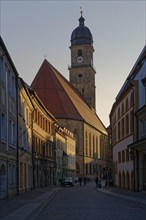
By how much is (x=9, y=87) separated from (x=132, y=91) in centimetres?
1578

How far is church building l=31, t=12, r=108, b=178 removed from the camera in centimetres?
11238

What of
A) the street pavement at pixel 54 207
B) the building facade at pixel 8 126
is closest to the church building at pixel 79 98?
the building facade at pixel 8 126

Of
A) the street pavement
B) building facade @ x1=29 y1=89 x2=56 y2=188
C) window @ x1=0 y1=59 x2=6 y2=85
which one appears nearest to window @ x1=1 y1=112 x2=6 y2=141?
window @ x1=0 y1=59 x2=6 y2=85

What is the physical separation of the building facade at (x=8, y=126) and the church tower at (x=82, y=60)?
101 meters

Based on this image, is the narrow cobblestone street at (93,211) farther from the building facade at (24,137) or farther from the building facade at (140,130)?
the building facade at (140,130)

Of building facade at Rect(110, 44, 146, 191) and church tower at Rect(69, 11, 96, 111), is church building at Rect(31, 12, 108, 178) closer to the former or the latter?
church tower at Rect(69, 11, 96, 111)

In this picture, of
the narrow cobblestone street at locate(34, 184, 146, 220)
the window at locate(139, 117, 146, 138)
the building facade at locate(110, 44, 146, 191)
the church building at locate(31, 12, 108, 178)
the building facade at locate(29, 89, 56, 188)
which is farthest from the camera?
the church building at locate(31, 12, 108, 178)

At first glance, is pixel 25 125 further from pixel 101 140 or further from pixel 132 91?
pixel 101 140

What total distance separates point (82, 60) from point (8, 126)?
351 feet

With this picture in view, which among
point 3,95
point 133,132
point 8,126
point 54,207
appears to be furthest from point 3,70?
point 133,132

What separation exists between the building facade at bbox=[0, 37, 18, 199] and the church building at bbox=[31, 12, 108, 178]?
73097 millimetres

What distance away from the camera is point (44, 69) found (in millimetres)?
117000

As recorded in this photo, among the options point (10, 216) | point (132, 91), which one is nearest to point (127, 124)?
point (132, 91)

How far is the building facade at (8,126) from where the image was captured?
29844 millimetres
